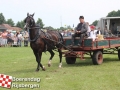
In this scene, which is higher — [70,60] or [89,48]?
[89,48]

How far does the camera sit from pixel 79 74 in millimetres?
10195

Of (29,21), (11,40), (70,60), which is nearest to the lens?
(29,21)

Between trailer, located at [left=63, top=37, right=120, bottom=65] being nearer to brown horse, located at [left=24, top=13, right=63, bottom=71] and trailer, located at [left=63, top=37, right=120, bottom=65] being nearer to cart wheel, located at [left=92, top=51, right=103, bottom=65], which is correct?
cart wheel, located at [left=92, top=51, right=103, bottom=65]

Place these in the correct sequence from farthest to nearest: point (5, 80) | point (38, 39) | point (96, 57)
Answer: point (96, 57)
point (38, 39)
point (5, 80)

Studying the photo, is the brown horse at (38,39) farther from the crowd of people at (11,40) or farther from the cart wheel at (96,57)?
the crowd of people at (11,40)

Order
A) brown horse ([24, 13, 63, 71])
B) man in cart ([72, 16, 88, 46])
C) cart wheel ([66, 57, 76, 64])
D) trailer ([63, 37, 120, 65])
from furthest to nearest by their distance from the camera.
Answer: cart wheel ([66, 57, 76, 64]) < man in cart ([72, 16, 88, 46]) < trailer ([63, 37, 120, 65]) < brown horse ([24, 13, 63, 71])

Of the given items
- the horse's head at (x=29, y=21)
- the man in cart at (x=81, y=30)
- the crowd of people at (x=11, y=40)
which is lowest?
the crowd of people at (x=11, y=40)

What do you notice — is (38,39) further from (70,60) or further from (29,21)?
(70,60)

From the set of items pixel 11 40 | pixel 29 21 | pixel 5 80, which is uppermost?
pixel 29 21

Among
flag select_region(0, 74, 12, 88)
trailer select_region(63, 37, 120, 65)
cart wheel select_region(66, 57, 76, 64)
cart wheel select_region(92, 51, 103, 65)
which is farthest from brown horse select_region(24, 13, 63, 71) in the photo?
→ flag select_region(0, 74, 12, 88)

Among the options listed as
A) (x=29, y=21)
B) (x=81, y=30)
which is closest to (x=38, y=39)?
(x=29, y=21)

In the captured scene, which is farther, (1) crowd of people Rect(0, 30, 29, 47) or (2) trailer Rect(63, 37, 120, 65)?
(1) crowd of people Rect(0, 30, 29, 47)

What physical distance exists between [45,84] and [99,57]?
5233mm

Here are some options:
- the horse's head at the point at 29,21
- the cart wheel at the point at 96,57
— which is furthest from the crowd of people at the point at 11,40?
the horse's head at the point at 29,21
